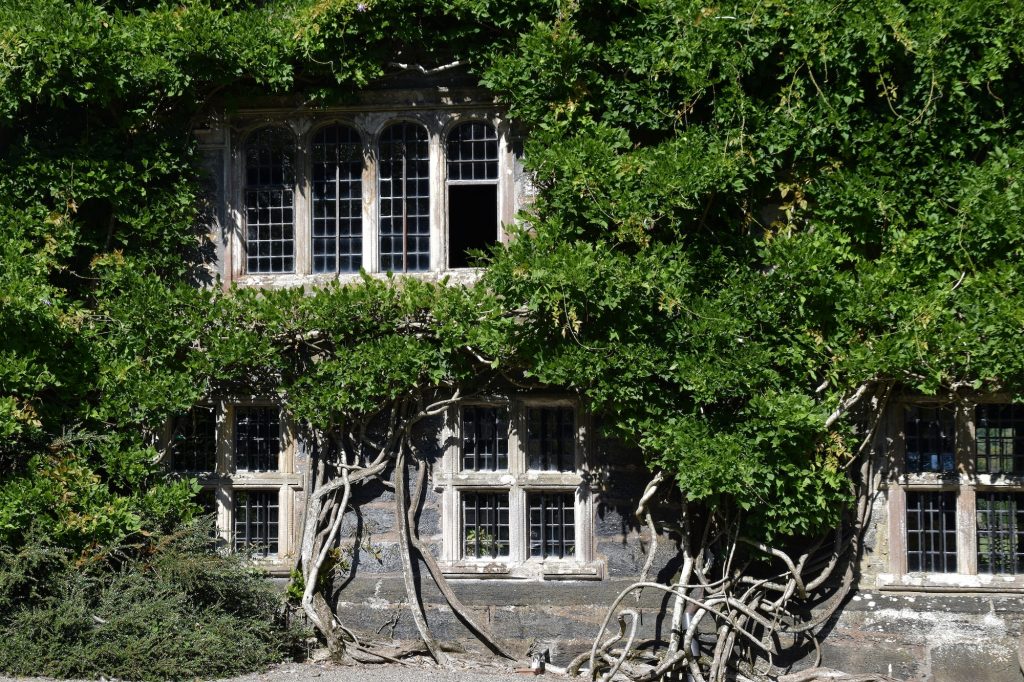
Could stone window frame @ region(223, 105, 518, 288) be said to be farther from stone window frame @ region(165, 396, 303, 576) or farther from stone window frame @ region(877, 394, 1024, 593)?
stone window frame @ region(877, 394, 1024, 593)

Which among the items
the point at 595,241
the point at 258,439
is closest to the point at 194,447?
the point at 258,439

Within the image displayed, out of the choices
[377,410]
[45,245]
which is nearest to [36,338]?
[45,245]

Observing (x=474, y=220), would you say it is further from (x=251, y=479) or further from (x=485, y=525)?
(x=251, y=479)

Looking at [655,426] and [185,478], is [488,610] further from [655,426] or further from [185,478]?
[185,478]

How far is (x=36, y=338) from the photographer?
8930 mm

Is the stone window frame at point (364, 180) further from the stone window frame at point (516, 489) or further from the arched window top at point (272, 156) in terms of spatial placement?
the stone window frame at point (516, 489)

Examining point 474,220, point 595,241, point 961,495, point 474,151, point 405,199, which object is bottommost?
point 961,495

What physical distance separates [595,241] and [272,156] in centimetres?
301

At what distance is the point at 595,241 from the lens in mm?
8797

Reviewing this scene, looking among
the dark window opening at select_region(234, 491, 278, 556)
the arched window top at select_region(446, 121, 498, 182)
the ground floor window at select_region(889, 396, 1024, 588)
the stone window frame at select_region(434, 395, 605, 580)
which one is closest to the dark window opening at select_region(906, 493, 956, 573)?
the ground floor window at select_region(889, 396, 1024, 588)

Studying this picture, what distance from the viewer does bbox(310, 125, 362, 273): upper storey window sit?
967 centimetres

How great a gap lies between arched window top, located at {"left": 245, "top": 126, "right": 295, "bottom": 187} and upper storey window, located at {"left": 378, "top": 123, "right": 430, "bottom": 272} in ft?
2.67

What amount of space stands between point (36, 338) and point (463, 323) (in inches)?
134

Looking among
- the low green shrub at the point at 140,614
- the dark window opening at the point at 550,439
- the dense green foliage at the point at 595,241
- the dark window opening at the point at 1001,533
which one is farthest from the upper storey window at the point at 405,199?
the dark window opening at the point at 1001,533
